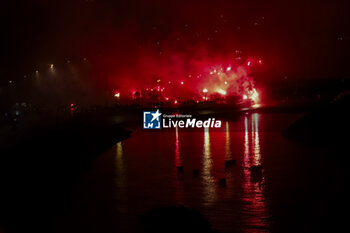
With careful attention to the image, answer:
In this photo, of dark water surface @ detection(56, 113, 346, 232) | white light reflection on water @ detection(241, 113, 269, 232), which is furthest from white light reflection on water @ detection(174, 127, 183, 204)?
white light reflection on water @ detection(241, 113, 269, 232)

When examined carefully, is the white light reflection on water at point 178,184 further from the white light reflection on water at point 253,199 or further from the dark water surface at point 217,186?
the white light reflection on water at point 253,199

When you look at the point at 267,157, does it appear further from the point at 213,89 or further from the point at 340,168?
the point at 213,89

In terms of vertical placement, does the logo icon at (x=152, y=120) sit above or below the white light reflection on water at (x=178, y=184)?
above

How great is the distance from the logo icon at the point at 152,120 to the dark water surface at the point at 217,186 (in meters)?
12.1

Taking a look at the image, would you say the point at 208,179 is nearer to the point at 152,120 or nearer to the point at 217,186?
the point at 217,186

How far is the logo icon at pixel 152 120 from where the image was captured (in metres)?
53.5

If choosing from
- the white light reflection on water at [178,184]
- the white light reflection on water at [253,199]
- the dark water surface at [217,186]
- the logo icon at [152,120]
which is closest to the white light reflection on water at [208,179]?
the dark water surface at [217,186]

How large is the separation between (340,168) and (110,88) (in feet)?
209

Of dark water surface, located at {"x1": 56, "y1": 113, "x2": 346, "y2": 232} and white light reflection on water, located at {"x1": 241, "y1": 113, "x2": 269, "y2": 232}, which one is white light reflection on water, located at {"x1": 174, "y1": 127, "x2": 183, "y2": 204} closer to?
dark water surface, located at {"x1": 56, "y1": 113, "x2": 346, "y2": 232}

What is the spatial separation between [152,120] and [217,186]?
31927 millimetres

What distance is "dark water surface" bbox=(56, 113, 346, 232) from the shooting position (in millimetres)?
18141

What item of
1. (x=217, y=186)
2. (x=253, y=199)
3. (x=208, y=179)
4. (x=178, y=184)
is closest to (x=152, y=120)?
(x=208, y=179)

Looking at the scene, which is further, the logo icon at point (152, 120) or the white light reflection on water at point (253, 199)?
the logo icon at point (152, 120)

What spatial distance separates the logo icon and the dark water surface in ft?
39.8
